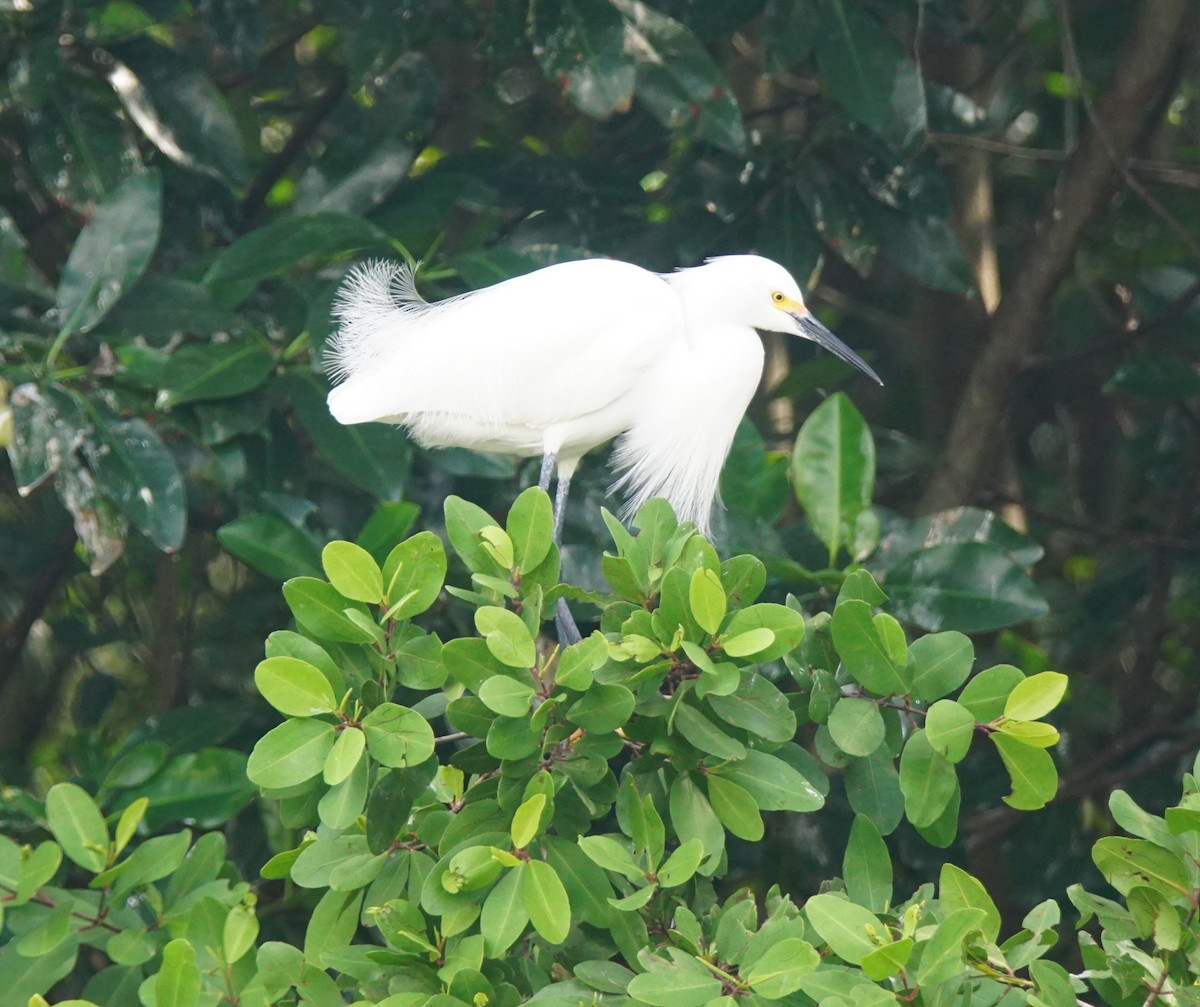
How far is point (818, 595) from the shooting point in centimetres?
250

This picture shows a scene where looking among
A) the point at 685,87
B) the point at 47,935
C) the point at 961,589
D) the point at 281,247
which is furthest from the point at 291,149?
the point at 47,935

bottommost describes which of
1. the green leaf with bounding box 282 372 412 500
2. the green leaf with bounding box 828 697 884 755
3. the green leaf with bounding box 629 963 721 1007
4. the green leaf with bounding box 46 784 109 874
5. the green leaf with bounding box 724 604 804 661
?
the green leaf with bounding box 46 784 109 874

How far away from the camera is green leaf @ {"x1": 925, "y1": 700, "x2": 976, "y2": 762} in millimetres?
1472

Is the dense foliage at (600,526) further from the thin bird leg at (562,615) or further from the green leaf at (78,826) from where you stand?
the thin bird leg at (562,615)

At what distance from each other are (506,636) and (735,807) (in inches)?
12.8

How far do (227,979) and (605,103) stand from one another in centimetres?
160

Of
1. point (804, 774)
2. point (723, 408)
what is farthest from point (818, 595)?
point (804, 774)

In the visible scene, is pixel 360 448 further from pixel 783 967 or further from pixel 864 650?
pixel 783 967

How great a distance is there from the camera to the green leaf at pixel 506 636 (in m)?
1.44

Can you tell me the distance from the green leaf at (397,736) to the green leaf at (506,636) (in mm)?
107

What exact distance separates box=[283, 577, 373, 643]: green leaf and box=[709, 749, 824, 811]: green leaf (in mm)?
421

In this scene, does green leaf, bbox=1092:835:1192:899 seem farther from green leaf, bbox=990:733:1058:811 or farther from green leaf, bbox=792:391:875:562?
green leaf, bbox=792:391:875:562

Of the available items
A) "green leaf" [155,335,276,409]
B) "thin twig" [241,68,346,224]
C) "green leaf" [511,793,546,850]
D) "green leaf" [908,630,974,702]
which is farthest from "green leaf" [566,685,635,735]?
"thin twig" [241,68,346,224]

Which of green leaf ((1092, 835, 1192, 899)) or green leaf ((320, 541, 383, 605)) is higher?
green leaf ((320, 541, 383, 605))
